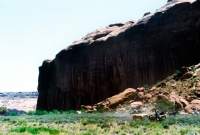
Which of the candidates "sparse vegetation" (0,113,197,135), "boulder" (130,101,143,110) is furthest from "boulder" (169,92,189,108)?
"sparse vegetation" (0,113,197,135)

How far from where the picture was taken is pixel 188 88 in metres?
43.6

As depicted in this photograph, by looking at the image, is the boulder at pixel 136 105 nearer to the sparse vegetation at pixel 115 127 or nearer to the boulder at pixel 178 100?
the boulder at pixel 178 100

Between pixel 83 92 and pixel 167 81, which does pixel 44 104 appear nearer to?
pixel 83 92

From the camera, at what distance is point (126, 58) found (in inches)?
2736

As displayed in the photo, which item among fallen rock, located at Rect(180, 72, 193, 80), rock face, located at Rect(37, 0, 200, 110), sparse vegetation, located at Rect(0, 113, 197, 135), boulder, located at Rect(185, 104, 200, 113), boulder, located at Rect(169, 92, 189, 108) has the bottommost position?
sparse vegetation, located at Rect(0, 113, 197, 135)

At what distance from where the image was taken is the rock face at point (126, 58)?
61562 millimetres

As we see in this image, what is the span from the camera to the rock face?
6156 centimetres

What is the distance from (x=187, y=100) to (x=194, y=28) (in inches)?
1003

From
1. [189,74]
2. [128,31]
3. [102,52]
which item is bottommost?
[189,74]

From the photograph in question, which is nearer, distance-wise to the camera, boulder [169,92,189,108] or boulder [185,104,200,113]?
boulder [185,104,200,113]

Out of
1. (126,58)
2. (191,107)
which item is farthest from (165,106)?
(126,58)

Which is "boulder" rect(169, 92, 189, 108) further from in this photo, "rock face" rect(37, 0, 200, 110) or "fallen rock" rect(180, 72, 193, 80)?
"rock face" rect(37, 0, 200, 110)

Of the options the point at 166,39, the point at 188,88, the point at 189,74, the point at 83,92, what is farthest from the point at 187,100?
the point at 83,92

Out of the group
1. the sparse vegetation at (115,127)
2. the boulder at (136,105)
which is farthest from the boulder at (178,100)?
the sparse vegetation at (115,127)
